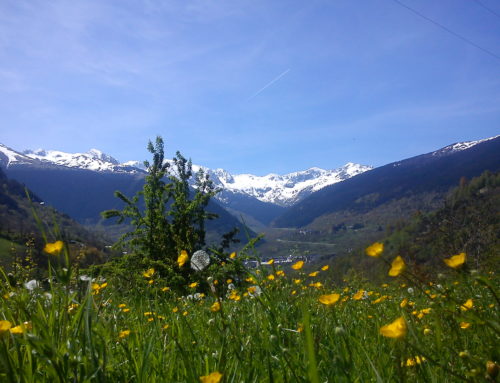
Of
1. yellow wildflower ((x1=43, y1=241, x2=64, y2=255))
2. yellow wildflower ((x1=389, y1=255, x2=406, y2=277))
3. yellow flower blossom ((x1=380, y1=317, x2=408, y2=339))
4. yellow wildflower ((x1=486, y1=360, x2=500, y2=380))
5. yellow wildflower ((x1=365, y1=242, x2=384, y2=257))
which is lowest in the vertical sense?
yellow wildflower ((x1=486, y1=360, x2=500, y2=380))

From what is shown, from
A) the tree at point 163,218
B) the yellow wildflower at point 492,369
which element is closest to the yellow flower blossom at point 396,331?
the yellow wildflower at point 492,369

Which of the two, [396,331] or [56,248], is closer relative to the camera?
[396,331]

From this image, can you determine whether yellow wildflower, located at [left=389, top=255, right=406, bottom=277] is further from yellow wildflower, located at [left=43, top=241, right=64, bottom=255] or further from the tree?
the tree

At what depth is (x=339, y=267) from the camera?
155250 mm

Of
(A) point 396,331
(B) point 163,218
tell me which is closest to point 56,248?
(A) point 396,331

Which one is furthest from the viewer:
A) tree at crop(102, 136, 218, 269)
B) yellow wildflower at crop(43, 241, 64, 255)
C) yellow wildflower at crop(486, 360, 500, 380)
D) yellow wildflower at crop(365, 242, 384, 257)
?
tree at crop(102, 136, 218, 269)

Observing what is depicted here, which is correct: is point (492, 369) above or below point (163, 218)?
below

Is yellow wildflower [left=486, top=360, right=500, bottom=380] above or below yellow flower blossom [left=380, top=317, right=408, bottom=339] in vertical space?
below

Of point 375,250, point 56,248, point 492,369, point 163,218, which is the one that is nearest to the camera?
point 492,369

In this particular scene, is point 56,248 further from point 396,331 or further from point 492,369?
point 492,369

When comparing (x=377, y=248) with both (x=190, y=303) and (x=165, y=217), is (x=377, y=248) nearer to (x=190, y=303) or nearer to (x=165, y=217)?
(x=190, y=303)

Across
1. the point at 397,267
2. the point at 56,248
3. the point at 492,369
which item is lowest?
the point at 492,369

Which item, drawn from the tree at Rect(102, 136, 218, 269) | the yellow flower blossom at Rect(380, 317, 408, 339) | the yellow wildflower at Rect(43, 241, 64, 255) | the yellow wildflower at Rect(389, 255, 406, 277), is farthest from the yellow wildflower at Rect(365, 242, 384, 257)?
the tree at Rect(102, 136, 218, 269)

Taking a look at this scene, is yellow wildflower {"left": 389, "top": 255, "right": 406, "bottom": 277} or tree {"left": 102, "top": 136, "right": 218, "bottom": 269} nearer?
yellow wildflower {"left": 389, "top": 255, "right": 406, "bottom": 277}
